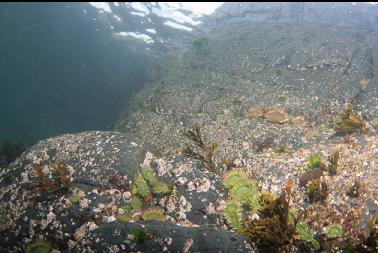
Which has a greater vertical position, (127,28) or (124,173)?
(127,28)

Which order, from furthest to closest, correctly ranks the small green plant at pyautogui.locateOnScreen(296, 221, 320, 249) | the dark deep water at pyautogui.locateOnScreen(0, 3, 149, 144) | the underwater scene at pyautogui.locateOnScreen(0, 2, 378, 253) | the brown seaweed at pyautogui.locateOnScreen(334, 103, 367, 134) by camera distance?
the dark deep water at pyautogui.locateOnScreen(0, 3, 149, 144)
the brown seaweed at pyautogui.locateOnScreen(334, 103, 367, 134)
the underwater scene at pyautogui.locateOnScreen(0, 2, 378, 253)
the small green plant at pyautogui.locateOnScreen(296, 221, 320, 249)

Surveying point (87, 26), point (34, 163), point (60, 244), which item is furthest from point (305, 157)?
point (87, 26)

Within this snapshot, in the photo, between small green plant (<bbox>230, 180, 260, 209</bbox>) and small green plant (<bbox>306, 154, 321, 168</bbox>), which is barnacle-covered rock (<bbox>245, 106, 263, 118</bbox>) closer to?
small green plant (<bbox>306, 154, 321, 168</bbox>)

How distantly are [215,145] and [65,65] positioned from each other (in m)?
24.9

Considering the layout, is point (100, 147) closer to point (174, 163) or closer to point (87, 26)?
point (174, 163)

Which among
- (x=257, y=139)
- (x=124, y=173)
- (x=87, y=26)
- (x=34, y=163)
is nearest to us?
(x=124, y=173)

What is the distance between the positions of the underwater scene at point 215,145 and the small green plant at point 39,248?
0.07ft

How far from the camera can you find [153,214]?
7.61 m

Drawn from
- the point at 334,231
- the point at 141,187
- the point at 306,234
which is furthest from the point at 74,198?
the point at 334,231

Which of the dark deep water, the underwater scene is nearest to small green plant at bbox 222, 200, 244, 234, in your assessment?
the underwater scene

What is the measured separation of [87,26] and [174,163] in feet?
65.1

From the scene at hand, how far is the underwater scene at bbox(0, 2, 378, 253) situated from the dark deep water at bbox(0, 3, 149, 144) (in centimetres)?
24

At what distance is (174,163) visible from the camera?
9.11m

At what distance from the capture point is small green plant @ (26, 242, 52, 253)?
7000mm
